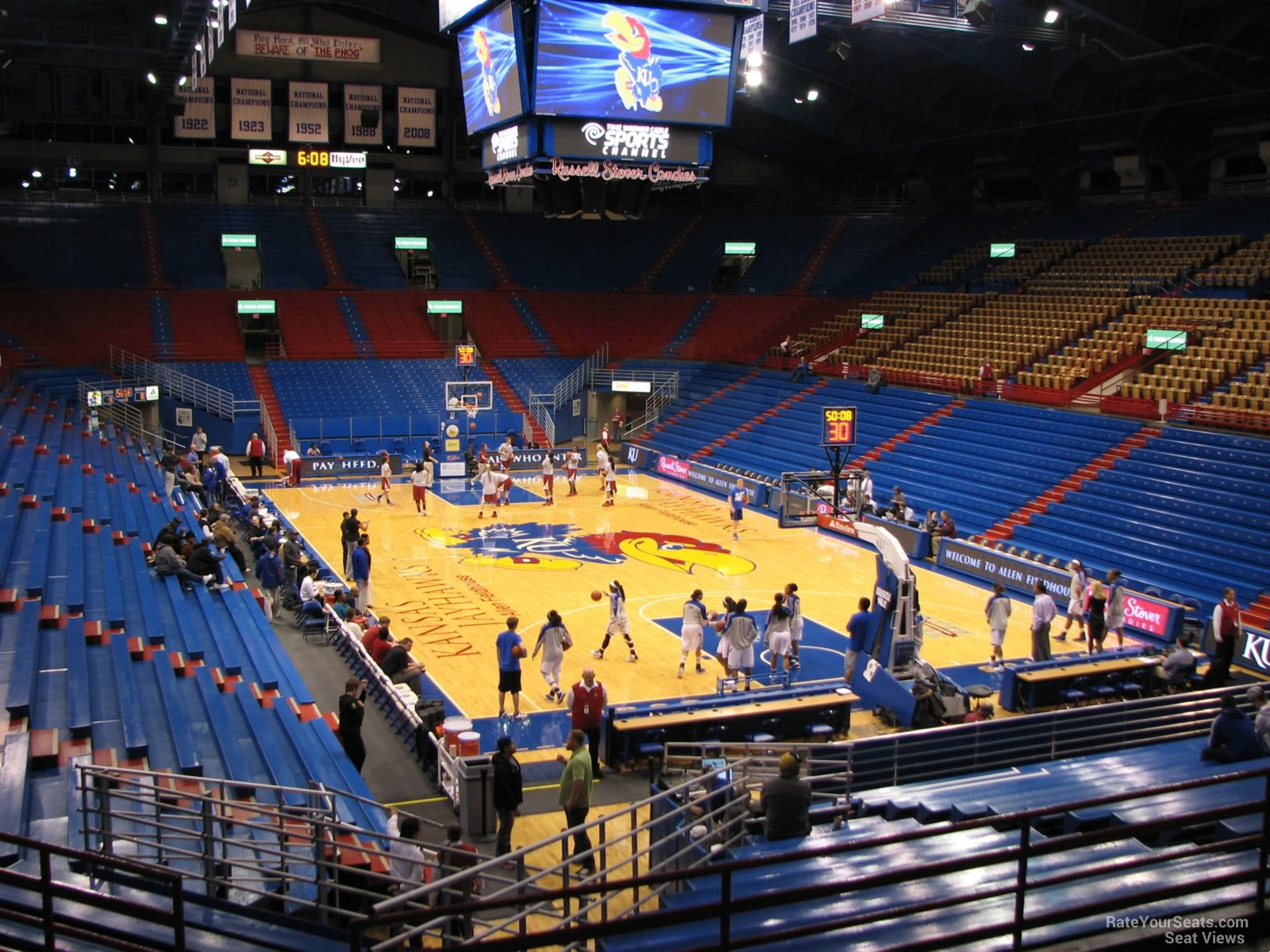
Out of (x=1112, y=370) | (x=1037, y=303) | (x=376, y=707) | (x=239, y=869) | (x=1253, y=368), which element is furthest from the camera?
(x=1037, y=303)

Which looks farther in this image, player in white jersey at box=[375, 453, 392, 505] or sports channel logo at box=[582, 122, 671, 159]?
player in white jersey at box=[375, 453, 392, 505]

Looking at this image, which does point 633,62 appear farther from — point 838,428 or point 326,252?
point 326,252

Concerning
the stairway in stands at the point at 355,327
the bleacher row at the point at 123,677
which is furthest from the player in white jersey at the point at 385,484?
the stairway in stands at the point at 355,327

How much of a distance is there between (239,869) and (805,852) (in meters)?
5.75

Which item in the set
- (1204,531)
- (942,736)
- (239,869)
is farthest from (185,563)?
(1204,531)

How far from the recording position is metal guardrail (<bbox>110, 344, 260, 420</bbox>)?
130 feet

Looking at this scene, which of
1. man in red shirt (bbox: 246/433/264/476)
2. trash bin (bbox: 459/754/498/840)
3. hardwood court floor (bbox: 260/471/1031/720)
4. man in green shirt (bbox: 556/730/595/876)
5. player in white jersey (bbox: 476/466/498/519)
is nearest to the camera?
man in green shirt (bbox: 556/730/595/876)

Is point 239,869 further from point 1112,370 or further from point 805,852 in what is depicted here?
point 1112,370

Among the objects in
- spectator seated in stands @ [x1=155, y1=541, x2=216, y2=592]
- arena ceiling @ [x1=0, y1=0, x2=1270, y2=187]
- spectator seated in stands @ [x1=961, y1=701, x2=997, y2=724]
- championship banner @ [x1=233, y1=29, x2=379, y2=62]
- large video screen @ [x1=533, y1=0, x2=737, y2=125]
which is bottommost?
spectator seated in stands @ [x1=961, y1=701, x2=997, y2=724]

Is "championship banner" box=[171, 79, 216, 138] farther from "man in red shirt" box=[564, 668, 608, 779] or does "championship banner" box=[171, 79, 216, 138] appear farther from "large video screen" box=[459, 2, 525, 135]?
"man in red shirt" box=[564, 668, 608, 779]

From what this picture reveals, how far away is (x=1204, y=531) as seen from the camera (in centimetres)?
2277

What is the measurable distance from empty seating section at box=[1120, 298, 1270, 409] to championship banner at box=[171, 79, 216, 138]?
35.8 m

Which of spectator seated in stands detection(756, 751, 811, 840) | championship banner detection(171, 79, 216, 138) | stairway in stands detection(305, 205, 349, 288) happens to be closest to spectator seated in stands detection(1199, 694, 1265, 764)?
spectator seated in stands detection(756, 751, 811, 840)

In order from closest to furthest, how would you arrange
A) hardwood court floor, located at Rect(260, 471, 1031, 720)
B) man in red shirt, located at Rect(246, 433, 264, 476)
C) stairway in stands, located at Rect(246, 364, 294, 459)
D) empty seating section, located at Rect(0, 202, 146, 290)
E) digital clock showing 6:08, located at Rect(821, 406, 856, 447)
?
hardwood court floor, located at Rect(260, 471, 1031, 720), digital clock showing 6:08, located at Rect(821, 406, 856, 447), man in red shirt, located at Rect(246, 433, 264, 476), stairway in stands, located at Rect(246, 364, 294, 459), empty seating section, located at Rect(0, 202, 146, 290)
